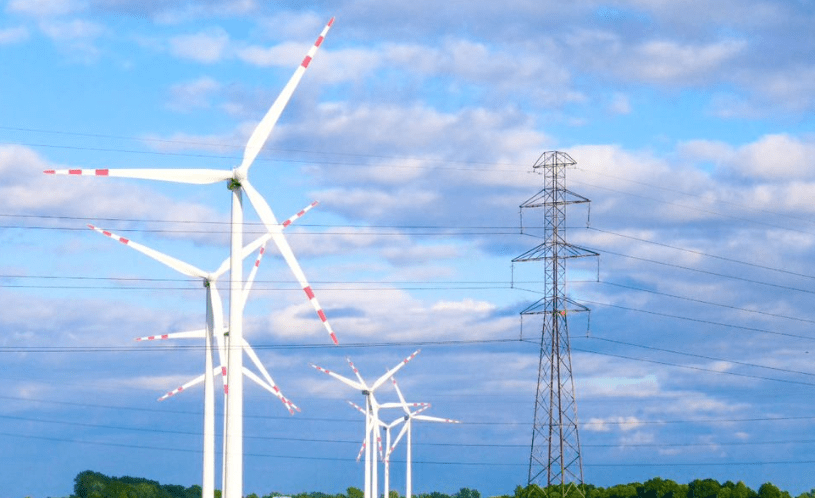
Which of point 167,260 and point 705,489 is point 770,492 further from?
point 167,260

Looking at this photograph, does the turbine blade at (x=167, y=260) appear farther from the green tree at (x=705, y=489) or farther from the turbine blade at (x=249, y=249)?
the green tree at (x=705, y=489)

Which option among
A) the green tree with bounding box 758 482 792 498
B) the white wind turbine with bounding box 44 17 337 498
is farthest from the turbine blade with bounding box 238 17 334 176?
the green tree with bounding box 758 482 792 498

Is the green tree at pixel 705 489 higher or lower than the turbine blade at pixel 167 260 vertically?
lower

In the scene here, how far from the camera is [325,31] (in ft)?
241

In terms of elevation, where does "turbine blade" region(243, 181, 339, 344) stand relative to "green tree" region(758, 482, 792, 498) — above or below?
above

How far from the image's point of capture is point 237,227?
7675cm

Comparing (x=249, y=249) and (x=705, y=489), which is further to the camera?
(x=705, y=489)

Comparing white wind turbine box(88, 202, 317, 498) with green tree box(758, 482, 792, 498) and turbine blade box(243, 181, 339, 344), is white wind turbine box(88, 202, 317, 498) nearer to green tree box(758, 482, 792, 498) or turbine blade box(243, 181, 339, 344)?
turbine blade box(243, 181, 339, 344)

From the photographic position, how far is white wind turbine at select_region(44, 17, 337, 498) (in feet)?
239

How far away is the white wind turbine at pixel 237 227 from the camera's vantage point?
72750 millimetres

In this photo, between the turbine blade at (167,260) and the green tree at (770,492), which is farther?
the green tree at (770,492)

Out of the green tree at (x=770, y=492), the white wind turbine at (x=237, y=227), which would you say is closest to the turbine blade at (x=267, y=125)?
the white wind turbine at (x=237, y=227)

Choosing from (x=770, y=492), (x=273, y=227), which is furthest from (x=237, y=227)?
(x=770, y=492)

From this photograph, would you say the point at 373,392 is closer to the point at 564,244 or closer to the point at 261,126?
the point at 564,244
